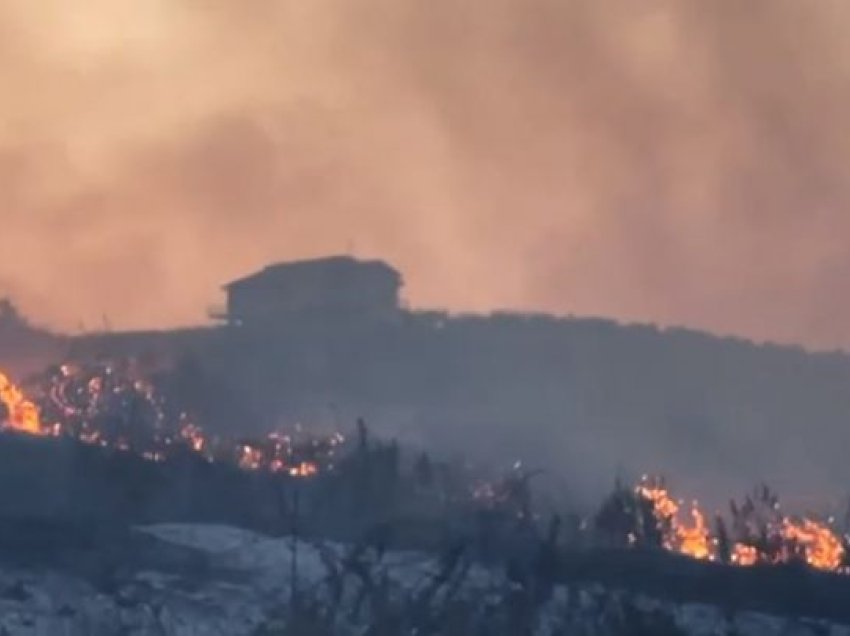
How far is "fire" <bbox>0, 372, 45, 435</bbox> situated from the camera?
12175 cm

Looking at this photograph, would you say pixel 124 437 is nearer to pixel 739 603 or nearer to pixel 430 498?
pixel 430 498

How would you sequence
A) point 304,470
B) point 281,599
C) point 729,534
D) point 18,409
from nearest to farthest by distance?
point 281,599, point 304,470, point 729,534, point 18,409

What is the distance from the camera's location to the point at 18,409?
126m

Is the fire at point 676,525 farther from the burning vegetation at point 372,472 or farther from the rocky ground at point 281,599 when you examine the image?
the rocky ground at point 281,599

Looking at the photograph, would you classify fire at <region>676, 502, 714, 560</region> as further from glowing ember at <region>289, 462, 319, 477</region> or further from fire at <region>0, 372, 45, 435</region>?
fire at <region>0, 372, 45, 435</region>

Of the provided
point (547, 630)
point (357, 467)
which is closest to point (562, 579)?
point (547, 630)

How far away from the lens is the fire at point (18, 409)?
399ft

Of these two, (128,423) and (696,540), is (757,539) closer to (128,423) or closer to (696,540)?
(696,540)

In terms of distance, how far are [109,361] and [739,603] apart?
205 ft

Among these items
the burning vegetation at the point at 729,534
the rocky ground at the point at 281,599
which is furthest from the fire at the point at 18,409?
the rocky ground at the point at 281,599

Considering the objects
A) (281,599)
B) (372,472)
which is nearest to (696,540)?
(372,472)

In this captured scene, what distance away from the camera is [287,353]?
148250mm

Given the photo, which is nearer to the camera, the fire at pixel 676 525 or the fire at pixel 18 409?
the fire at pixel 676 525

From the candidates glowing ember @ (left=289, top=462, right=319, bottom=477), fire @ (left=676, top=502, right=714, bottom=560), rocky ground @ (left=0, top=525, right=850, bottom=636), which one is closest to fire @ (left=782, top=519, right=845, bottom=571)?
fire @ (left=676, top=502, right=714, bottom=560)
